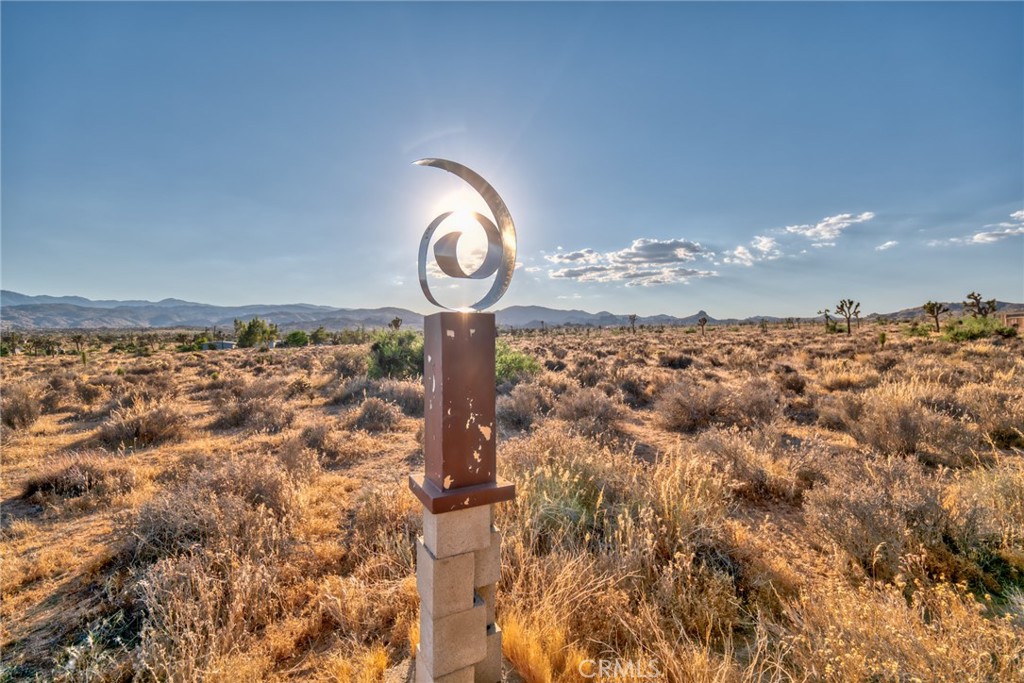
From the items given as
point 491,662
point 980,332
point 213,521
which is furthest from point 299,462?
point 980,332

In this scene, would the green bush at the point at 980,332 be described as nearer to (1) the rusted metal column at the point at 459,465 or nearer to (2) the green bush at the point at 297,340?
(1) the rusted metal column at the point at 459,465

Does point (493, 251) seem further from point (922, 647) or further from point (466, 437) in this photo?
point (922, 647)

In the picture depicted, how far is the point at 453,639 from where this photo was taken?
2.27 meters

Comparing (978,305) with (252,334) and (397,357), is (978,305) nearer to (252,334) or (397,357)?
(397,357)

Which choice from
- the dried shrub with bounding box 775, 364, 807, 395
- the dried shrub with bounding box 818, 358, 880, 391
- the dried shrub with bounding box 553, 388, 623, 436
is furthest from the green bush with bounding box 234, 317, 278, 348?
the dried shrub with bounding box 818, 358, 880, 391

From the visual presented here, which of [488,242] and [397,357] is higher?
[488,242]

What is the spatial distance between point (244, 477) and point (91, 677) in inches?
104

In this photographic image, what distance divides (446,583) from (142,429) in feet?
31.4

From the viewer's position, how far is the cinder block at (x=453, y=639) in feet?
7.32

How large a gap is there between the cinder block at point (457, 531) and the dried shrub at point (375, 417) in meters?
7.57

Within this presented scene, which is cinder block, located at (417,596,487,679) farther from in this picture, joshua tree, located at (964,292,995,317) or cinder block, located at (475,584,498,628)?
joshua tree, located at (964,292,995,317)

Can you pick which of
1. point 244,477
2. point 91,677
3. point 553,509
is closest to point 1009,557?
point 553,509

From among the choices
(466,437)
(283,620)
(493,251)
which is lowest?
(283,620)

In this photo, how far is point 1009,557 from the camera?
3.85m
